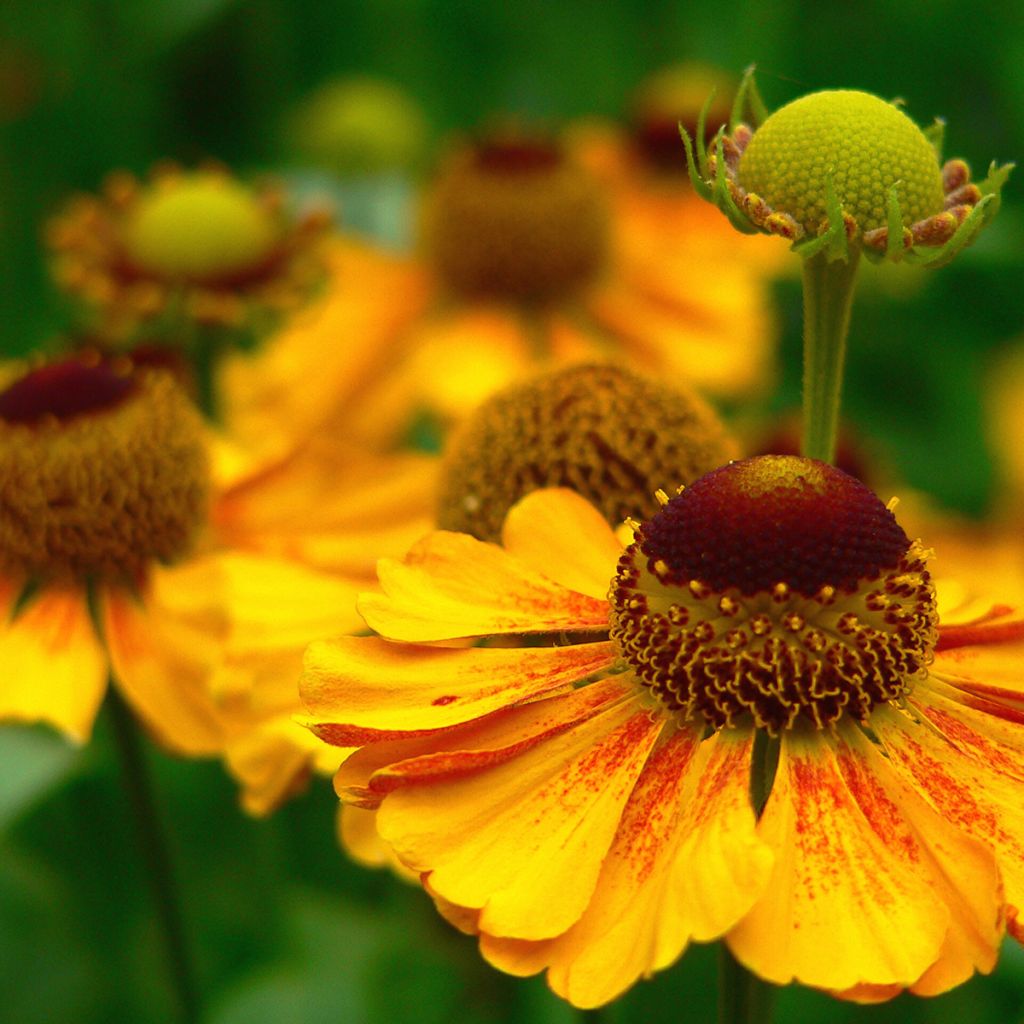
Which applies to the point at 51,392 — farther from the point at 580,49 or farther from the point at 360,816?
the point at 580,49

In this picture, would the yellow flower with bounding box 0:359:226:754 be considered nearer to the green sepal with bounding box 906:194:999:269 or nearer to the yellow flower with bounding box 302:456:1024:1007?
the yellow flower with bounding box 302:456:1024:1007

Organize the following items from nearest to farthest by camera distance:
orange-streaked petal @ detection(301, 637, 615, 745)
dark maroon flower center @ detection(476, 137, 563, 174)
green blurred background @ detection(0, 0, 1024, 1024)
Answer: orange-streaked petal @ detection(301, 637, 615, 745) → green blurred background @ detection(0, 0, 1024, 1024) → dark maroon flower center @ detection(476, 137, 563, 174)

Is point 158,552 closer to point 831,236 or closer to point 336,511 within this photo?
point 336,511

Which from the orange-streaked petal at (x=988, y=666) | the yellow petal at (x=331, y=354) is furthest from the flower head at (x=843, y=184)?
the yellow petal at (x=331, y=354)

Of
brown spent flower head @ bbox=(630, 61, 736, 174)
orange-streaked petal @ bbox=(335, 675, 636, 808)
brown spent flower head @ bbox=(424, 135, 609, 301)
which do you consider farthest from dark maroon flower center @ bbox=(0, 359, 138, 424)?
brown spent flower head @ bbox=(630, 61, 736, 174)

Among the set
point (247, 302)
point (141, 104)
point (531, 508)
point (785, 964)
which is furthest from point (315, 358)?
point (785, 964)

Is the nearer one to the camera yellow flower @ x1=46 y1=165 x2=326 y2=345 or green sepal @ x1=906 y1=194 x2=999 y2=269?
green sepal @ x1=906 y1=194 x2=999 y2=269
